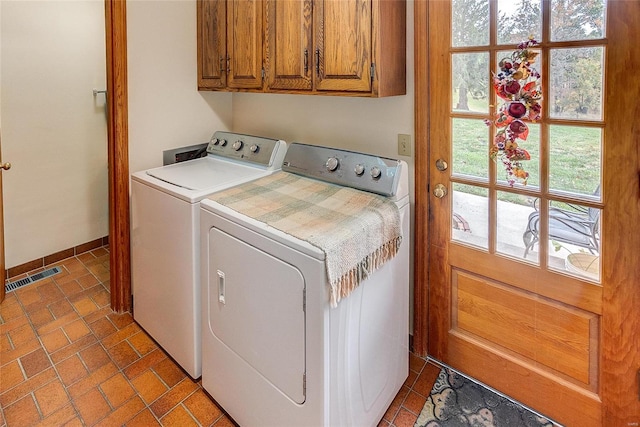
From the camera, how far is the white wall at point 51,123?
2.62m

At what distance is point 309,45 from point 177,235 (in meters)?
1.08

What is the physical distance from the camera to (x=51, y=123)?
2.84 m

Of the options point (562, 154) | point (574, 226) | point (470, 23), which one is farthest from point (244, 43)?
point (574, 226)

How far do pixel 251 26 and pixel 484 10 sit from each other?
1.16 meters

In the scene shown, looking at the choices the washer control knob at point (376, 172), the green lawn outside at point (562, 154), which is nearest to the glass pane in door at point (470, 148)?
the green lawn outside at point (562, 154)

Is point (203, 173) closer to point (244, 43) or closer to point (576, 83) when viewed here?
point (244, 43)

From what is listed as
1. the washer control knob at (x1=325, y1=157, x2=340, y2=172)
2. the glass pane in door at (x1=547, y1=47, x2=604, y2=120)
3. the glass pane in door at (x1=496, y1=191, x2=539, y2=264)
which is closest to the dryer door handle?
the washer control knob at (x1=325, y1=157, x2=340, y2=172)

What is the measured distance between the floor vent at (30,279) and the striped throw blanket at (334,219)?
6.56 ft

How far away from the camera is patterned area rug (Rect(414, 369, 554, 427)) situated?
163 centimetres

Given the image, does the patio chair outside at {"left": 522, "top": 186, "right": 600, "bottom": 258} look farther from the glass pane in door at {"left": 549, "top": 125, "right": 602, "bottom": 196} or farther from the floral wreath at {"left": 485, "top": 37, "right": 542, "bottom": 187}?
the floral wreath at {"left": 485, "top": 37, "right": 542, "bottom": 187}

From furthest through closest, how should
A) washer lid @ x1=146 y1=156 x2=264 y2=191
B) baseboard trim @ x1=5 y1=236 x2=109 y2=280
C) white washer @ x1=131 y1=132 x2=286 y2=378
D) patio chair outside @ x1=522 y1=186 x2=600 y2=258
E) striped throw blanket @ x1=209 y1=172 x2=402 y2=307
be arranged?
baseboard trim @ x1=5 y1=236 x2=109 y2=280, washer lid @ x1=146 y1=156 x2=264 y2=191, white washer @ x1=131 y1=132 x2=286 y2=378, patio chair outside @ x1=522 y1=186 x2=600 y2=258, striped throw blanket @ x1=209 y1=172 x2=402 y2=307

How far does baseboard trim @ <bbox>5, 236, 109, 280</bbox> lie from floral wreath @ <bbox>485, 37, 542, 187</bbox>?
10.5 feet

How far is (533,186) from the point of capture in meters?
1.53

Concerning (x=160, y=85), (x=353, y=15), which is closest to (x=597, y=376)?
(x=353, y=15)
